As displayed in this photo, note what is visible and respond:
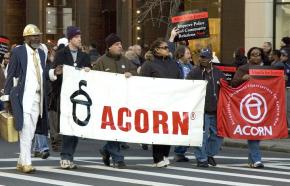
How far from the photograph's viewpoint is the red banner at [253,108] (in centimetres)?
1370

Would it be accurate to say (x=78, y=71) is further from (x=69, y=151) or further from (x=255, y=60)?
(x=255, y=60)

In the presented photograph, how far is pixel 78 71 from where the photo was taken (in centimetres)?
1270

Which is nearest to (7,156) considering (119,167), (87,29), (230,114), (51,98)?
(51,98)

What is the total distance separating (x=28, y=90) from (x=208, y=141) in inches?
124

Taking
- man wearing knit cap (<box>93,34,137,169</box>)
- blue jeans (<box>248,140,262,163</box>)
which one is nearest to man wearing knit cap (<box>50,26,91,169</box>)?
man wearing knit cap (<box>93,34,137,169</box>)

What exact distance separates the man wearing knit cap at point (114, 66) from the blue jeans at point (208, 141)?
1.24 metres

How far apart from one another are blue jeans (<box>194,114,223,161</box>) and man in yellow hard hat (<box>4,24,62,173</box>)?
2466mm

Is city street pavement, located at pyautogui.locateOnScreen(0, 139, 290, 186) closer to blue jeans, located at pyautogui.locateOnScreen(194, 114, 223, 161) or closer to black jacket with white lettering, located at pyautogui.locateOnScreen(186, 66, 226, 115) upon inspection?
blue jeans, located at pyautogui.locateOnScreen(194, 114, 223, 161)

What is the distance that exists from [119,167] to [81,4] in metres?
18.3

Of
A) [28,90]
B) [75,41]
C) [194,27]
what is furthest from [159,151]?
[194,27]

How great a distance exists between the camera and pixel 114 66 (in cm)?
1291

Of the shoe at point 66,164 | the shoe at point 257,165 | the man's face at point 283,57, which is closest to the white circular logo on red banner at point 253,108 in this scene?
the shoe at point 257,165

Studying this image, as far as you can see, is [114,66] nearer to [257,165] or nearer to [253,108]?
[253,108]

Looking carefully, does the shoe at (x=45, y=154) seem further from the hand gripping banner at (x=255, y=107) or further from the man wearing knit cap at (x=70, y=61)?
the hand gripping banner at (x=255, y=107)
